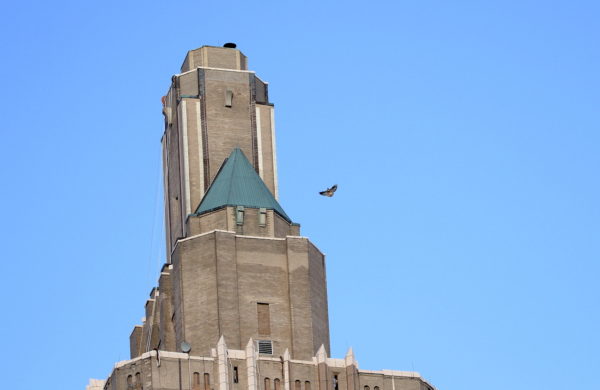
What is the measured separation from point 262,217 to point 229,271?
17.0 ft

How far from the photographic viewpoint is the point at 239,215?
12688cm

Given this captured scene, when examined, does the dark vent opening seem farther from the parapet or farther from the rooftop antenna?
the parapet

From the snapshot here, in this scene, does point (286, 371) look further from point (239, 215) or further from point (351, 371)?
point (239, 215)

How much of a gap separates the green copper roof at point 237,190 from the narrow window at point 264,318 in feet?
22.9

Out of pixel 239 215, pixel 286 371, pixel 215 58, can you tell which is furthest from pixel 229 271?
pixel 215 58

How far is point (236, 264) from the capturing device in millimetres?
124250

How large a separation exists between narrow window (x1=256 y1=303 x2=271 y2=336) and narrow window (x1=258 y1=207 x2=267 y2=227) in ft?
18.5

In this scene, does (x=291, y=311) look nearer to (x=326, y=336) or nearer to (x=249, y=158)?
(x=326, y=336)

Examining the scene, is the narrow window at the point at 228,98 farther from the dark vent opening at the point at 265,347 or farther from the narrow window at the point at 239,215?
the dark vent opening at the point at 265,347

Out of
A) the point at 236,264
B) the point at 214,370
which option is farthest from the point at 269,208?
the point at 214,370

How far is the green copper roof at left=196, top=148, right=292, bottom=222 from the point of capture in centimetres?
12794

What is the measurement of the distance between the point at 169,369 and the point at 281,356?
6.68 m

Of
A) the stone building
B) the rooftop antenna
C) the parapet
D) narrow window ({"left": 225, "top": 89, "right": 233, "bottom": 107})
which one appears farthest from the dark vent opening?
the parapet

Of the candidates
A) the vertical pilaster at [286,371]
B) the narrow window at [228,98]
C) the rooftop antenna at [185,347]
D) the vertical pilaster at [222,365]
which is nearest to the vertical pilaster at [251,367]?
the vertical pilaster at [222,365]
